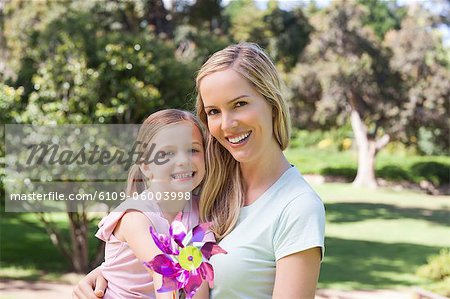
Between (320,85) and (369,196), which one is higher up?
(320,85)

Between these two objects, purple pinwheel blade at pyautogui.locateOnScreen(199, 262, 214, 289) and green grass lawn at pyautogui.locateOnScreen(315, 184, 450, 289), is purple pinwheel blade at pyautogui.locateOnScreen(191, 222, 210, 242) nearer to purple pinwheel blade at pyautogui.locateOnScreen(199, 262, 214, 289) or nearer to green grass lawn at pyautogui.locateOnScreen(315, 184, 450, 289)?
purple pinwheel blade at pyautogui.locateOnScreen(199, 262, 214, 289)

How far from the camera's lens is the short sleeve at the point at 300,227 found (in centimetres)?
146

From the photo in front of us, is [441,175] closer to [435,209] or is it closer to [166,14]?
[435,209]

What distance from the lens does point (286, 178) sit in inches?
64.3

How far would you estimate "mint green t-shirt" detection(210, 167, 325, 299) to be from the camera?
1489mm

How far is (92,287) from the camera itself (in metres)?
1.97

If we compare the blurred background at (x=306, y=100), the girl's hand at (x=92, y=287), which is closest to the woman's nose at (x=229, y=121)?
the blurred background at (x=306, y=100)

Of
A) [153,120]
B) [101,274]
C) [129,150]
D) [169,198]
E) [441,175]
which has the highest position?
[441,175]

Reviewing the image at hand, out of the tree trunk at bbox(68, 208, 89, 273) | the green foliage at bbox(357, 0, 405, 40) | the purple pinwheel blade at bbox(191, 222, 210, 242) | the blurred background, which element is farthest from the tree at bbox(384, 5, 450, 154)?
the green foliage at bbox(357, 0, 405, 40)

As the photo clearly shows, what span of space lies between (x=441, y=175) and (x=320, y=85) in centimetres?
521

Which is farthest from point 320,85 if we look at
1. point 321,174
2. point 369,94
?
point 321,174

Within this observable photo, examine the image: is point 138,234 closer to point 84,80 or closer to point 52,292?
point 84,80

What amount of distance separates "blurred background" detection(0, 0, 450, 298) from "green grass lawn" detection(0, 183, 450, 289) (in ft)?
0.12

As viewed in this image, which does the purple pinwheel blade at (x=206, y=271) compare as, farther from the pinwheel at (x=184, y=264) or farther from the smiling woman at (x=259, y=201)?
the smiling woman at (x=259, y=201)
